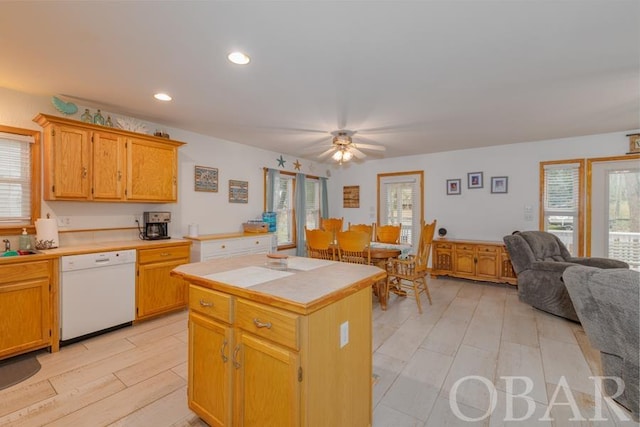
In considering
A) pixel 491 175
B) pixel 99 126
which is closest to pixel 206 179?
pixel 99 126

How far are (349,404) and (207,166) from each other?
13.0 feet

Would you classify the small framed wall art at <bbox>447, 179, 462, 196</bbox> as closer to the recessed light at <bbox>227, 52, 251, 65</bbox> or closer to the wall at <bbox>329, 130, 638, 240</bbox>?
the wall at <bbox>329, 130, 638, 240</bbox>

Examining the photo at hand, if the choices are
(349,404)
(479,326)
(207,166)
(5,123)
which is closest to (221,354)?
(349,404)

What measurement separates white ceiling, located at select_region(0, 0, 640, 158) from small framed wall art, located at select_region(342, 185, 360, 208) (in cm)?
306

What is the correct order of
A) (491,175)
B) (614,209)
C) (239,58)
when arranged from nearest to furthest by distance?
(239,58) → (614,209) → (491,175)

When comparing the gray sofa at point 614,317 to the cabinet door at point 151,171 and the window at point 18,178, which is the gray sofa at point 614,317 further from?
the window at point 18,178

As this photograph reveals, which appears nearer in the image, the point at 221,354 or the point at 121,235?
the point at 221,354

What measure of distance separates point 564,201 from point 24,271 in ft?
22.9

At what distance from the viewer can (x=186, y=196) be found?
4191mm

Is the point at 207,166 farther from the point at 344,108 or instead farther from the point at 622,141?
the point at 622,141

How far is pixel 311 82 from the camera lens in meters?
2.62

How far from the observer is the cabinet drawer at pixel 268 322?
3.98 feet

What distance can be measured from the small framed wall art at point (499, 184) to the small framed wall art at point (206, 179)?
4.88 metres

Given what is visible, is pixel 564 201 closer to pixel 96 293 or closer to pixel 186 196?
pixel 186 196
